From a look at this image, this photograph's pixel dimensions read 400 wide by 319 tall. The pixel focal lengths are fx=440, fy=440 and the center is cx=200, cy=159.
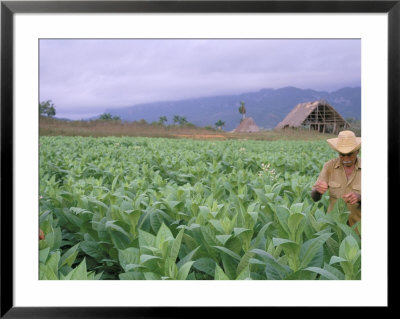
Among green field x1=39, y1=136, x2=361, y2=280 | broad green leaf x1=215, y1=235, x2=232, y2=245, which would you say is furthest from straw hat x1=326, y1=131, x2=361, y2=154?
broad green leaf x1=215, y1=235, x2=232, y2=245

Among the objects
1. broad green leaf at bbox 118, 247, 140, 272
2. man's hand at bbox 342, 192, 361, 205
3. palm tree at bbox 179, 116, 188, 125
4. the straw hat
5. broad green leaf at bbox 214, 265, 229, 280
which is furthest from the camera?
palm tree at bbox 179, 116, 188, 125

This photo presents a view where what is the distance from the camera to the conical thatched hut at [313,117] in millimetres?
3260

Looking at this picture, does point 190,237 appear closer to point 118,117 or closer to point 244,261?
point 244,261

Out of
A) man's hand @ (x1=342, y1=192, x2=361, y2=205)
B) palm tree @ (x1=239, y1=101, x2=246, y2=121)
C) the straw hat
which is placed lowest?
man's hand @ (x1=342, y1=192, x2=361, y2=205)

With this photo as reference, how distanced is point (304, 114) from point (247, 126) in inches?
18.2

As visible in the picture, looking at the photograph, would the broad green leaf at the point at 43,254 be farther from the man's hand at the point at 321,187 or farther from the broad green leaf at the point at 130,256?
the man's hand at the point at 321,187

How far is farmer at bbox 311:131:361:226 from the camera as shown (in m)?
2.84

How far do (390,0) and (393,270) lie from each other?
61.6 inches

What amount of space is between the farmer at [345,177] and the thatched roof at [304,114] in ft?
0.97

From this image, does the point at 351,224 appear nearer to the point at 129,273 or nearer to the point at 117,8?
the point at 129,273

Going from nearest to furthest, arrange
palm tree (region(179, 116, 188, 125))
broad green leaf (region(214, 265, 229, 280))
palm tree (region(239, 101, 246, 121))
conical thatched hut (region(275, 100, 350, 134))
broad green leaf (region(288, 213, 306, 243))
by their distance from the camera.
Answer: broad green leaf (region(214, 265, 229, 280)) < broad green leaf (region(288, 213, 306, 243)) < conical thatched hut (region(275, 100, 350, 134)) < palm tree (region(239, 101, 246, 121)) < palm tree (region(179, 116, 188, 125))

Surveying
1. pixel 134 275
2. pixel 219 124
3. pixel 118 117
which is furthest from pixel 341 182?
pixel 118 117

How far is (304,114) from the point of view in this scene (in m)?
3.45

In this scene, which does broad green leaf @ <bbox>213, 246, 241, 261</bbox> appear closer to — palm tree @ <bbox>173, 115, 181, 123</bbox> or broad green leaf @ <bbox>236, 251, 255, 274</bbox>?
broad green leaf @ <bbox>236, 251, 255, 274</bbox>
